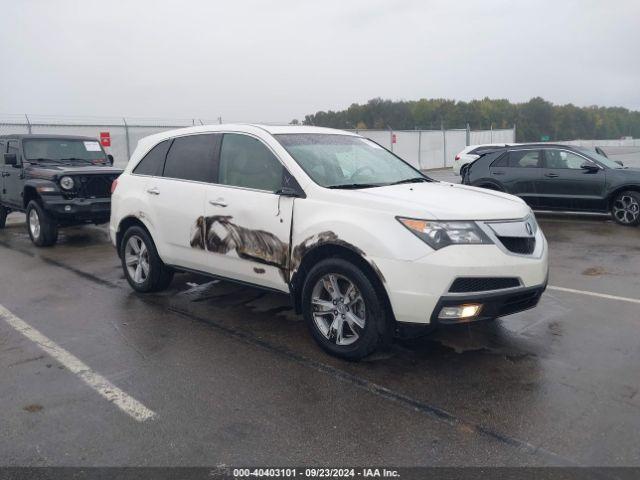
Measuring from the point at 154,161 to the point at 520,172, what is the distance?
7.90 m

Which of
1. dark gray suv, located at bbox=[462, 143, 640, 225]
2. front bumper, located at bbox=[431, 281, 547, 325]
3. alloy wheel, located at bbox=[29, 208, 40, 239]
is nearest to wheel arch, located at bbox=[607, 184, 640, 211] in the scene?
dark gray suv, located at bbox=[462, 143, 640, 225]

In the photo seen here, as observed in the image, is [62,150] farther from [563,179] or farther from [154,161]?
[563,179]

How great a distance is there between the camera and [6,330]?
5035 mm

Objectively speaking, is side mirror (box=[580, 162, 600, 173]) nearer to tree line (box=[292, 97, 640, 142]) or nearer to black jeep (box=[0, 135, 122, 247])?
black jeep (box=[0, 135, 122, 247])

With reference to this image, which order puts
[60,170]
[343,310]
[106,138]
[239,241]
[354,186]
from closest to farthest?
[343,310] < [354,186] < [239,241] < [60,170] < [106,138]

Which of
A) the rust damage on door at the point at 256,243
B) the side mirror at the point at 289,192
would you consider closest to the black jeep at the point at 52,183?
the rust damage on door at the point at 256,243

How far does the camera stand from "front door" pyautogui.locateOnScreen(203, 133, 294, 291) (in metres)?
4.53

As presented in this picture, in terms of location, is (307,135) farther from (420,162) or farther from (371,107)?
(371,107)

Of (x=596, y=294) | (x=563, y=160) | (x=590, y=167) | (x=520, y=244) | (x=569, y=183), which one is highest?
(x=563, y=160)

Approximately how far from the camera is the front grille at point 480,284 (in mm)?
3701

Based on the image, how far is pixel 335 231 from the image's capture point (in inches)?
160

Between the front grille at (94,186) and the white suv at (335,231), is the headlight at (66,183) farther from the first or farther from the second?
the white suv at (335,231)

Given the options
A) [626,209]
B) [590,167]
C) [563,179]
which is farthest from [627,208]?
[563,179]

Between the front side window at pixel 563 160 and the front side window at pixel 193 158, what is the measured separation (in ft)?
25.9
